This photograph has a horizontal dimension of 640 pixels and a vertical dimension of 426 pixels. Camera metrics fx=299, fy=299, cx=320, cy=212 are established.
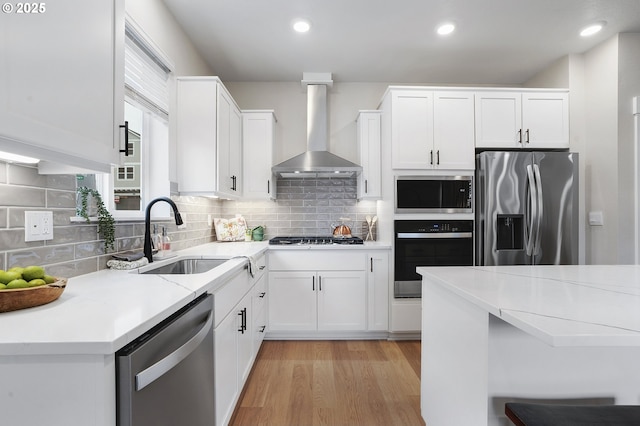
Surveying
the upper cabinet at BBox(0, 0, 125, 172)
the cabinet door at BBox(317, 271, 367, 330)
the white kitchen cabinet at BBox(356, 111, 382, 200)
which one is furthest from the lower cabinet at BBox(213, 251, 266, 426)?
the white kitchen cabinet at BBox(356, 111, 382, 200)

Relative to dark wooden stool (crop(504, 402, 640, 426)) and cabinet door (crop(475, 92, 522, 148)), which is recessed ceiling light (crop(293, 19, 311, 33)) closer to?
cabinet door (crop(475, 92, 522, 148))

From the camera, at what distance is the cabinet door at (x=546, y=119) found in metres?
2.94

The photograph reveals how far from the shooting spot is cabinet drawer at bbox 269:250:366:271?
2896 mm

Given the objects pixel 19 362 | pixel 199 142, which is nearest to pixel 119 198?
pixel 199 142

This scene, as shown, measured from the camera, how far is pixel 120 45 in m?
1.25

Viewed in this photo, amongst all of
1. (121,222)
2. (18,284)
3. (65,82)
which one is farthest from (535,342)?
(121,222)

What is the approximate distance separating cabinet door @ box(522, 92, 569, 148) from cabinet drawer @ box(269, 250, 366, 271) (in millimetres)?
2079

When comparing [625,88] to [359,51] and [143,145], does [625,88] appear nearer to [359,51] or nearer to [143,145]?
[359,51]

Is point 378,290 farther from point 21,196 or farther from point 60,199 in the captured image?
point 21,196

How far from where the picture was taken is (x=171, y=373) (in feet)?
3.19

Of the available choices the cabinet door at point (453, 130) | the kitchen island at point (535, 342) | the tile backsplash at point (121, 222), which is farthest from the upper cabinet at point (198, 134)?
the cabinet door at point (453, 130)

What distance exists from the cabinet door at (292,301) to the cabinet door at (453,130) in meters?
1.73

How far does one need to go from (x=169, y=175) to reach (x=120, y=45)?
1147 mm

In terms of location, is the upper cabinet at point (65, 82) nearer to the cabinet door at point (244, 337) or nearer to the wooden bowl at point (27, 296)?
the wooden bowl at point (27, 296)
